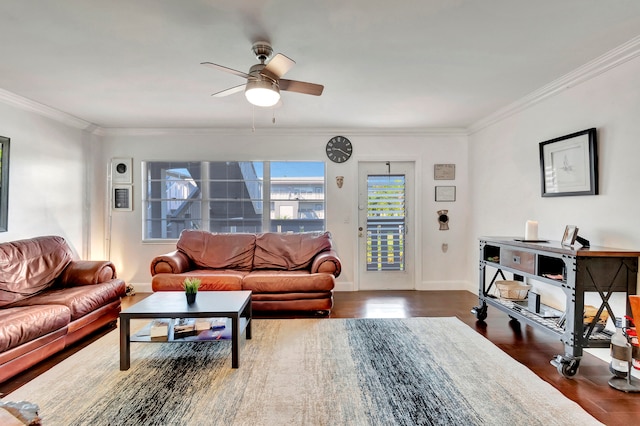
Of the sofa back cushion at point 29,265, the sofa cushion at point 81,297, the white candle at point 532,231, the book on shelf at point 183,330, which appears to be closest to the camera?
the book on shelf at point 183,330

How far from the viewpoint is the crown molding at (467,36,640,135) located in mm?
2352

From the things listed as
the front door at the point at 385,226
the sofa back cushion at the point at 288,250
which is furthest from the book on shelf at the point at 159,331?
the front door at the point at 385,226

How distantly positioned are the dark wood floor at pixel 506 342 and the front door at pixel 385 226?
0.92 ft

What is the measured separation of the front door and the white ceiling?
1.34m

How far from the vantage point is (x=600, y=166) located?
2.62 m

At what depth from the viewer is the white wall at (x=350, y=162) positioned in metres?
4.82

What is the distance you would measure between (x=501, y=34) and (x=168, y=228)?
4.73 meters

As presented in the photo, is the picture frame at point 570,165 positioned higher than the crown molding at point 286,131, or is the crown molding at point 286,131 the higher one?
the crown molding at point 286,131

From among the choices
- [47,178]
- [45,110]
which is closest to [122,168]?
[47,178]

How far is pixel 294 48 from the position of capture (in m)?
2.38

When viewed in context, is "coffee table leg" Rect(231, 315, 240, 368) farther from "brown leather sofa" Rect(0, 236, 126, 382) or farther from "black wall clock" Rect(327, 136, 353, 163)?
"black wall clock" Rect(327, 136, 353, 163)

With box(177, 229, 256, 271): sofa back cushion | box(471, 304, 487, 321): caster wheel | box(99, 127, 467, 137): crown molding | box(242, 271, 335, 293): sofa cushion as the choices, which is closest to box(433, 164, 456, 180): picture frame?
A: box(99, 127, 467, 137): crown molding

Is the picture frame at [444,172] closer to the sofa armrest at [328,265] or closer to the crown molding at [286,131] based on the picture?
the crown molding at [286,131]

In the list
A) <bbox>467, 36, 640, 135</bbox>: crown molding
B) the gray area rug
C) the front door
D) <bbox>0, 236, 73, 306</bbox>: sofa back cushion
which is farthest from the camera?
the front door
